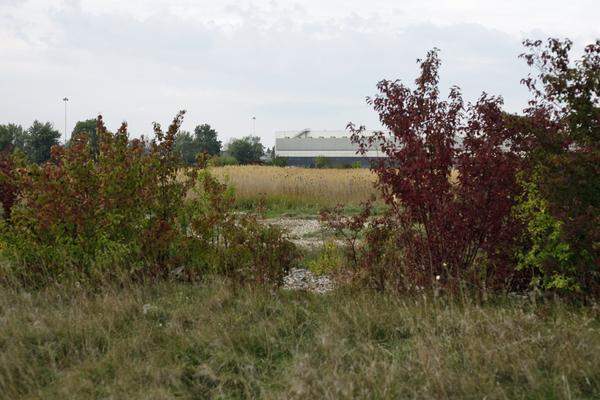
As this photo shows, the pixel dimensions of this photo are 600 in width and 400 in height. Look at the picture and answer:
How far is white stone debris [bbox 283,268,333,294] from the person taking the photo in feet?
20.8

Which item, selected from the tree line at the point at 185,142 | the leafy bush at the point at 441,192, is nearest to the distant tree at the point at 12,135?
the tree line at the point at 185,142

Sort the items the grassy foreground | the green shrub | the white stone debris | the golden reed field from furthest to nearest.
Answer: the golden reed field < the white stone debris < the green shrub < the grassy foreground

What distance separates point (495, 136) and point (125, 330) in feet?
11.4

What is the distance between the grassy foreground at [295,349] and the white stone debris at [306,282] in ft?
2.84

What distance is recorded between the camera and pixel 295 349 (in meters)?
4.28

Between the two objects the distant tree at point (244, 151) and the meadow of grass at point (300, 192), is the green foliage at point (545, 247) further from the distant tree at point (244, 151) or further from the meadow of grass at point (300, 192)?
the distant tree at point (244, 151)

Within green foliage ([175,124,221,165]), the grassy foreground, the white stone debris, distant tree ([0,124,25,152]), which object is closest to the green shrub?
the grassy foreground

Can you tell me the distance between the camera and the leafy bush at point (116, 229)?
20.8 ft

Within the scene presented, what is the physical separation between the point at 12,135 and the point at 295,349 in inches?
1755

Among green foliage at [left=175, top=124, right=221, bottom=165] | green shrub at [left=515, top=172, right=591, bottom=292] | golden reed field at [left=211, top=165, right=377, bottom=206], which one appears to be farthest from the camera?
green foliage at [left=175, top=124, right=221, bottom=165]

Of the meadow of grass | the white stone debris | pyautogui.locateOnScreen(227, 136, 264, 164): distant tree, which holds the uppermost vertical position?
pyautogui.locateOnScreen(227, 136, 264, 164): distant tree

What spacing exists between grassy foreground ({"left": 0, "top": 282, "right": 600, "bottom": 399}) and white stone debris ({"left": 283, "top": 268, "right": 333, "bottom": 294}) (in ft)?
2.84

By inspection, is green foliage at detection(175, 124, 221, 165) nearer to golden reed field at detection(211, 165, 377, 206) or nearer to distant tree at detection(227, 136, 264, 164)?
distant tree at detection(227, 136, 264, 164)

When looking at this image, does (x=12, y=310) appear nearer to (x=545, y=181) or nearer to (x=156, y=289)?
(x=156, y=289)
